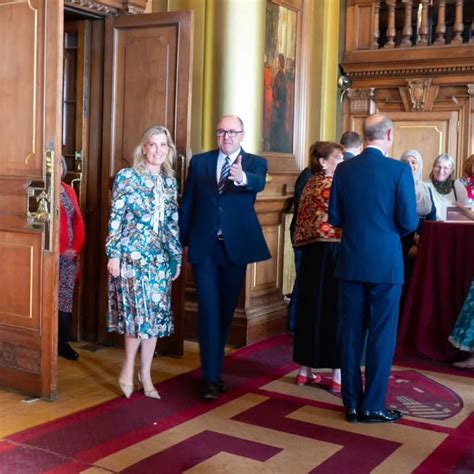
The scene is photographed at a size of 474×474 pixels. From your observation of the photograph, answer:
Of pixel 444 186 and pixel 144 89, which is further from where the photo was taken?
pixel 444 186

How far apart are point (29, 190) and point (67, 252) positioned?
35.7 inches

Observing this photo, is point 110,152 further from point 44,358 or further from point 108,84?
point 44,358

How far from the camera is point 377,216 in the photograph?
395 cm

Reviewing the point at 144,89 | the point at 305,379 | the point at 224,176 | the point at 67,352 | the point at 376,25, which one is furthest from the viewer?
the point at 376,25

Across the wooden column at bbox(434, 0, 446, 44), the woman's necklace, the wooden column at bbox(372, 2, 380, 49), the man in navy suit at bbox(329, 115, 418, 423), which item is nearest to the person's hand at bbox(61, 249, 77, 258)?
the man in navy suit at bbox(329, 115, 418, 423)

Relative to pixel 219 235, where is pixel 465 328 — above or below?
below

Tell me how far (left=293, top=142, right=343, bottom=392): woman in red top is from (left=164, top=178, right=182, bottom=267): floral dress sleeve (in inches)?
28.4

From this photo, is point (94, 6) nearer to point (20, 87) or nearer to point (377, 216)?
point (20, 87)

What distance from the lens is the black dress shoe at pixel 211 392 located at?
4.41 meters

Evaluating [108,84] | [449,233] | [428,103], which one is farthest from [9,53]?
[428,103]

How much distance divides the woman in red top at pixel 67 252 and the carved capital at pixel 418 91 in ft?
14.8

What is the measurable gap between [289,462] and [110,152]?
9.53 ft

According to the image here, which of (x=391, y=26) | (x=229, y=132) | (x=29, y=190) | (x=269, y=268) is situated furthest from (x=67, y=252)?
(x=391, y=26)

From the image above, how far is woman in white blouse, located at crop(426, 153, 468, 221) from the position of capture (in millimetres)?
6305
